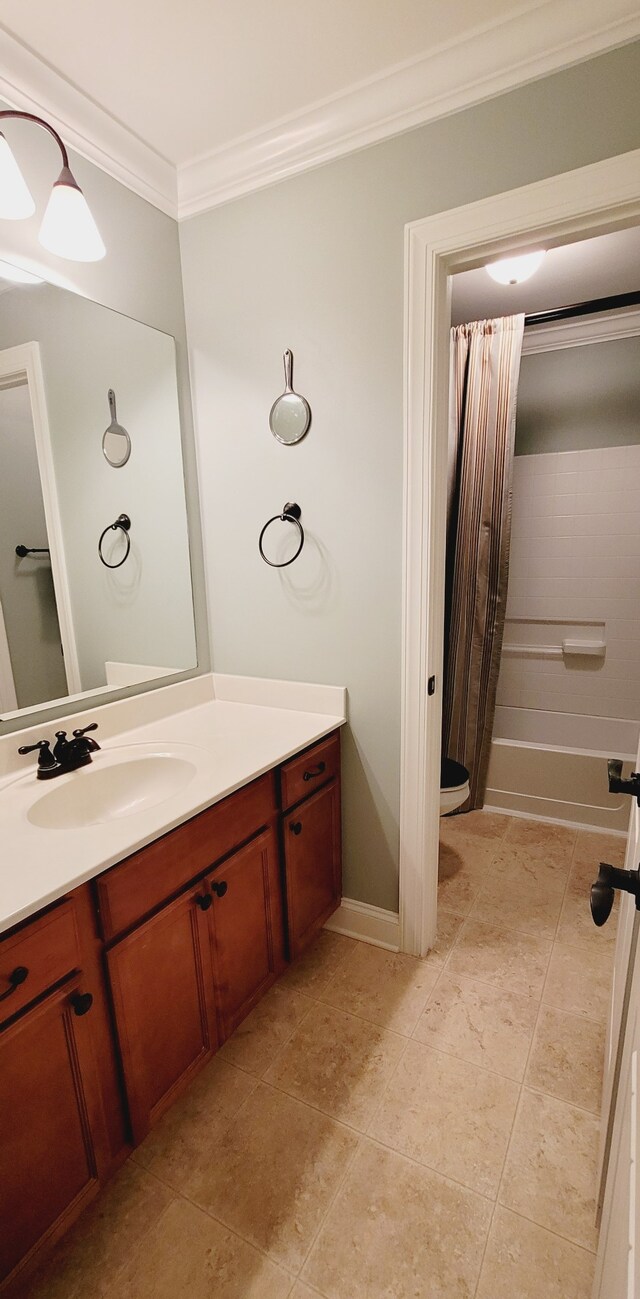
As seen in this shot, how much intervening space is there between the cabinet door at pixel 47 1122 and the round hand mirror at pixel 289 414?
1.48 m

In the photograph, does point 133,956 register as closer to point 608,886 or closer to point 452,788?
point 608,886

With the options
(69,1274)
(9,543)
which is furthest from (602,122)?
(69,1274)

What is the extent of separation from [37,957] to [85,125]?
196cm

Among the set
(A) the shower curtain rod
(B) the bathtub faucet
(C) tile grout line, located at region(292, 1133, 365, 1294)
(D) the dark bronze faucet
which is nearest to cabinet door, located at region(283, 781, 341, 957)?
(C) tile grout line, located at region(292, 1133, 365, 1294)

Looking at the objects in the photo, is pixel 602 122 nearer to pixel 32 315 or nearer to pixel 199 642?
pixel 32 315

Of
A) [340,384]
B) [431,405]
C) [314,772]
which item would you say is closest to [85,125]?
[340,384]

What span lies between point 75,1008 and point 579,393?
3158 mm

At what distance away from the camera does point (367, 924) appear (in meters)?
1.85

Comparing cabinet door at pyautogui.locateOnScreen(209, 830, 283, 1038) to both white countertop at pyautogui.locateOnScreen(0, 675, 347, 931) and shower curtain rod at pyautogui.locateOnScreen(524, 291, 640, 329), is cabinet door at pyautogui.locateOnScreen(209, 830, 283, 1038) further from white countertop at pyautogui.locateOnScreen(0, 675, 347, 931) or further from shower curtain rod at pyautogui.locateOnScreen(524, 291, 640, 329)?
shower curtain rod at pyautogui.locateOnScreen(524, 291, 640, 329)

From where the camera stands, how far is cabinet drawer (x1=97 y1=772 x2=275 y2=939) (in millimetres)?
993

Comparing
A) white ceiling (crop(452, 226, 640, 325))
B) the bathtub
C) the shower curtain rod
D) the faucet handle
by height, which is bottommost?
the bathtub

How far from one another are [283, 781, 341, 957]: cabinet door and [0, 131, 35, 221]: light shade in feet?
5.22

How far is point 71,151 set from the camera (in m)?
1.39

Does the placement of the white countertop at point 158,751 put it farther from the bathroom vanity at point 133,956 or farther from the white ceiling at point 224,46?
the white ceiling at point 224,46
